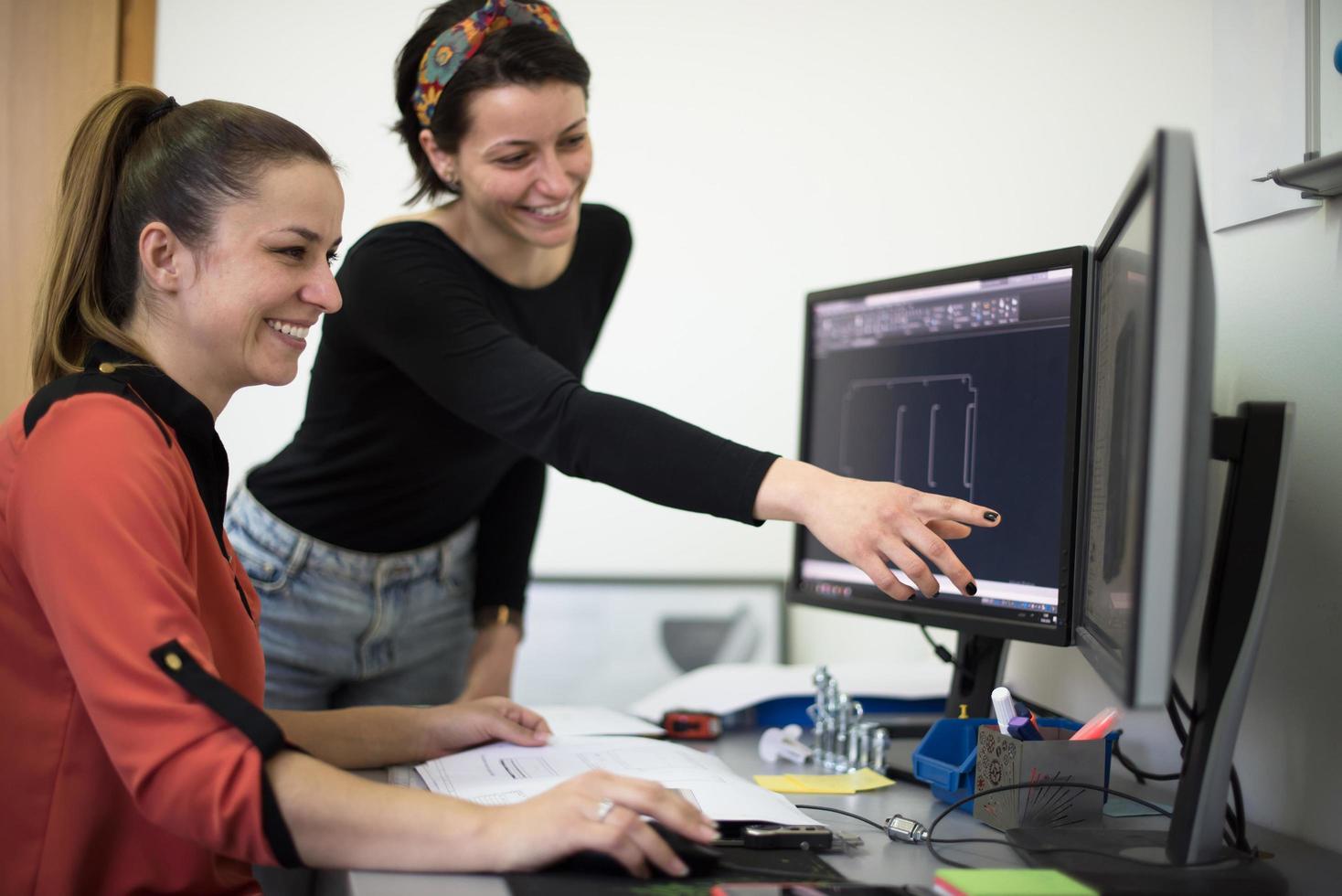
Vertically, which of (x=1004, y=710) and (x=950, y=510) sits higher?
(x=950, y=510)

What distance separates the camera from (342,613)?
1.46 m

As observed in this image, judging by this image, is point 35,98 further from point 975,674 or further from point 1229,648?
point 1229,648

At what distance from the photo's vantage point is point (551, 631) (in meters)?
2.34

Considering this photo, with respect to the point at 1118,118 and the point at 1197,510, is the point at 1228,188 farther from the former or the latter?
the point at 1197,510

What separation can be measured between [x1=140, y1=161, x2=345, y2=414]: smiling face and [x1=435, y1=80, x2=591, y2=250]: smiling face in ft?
1.14

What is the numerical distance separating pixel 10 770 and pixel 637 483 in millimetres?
535

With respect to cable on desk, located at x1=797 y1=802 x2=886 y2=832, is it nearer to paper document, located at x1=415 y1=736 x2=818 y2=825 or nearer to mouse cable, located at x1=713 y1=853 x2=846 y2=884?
paper document, located at x1=415 y1=736 x2=818 y2=825

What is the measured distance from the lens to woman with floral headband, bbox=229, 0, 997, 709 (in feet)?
4.04

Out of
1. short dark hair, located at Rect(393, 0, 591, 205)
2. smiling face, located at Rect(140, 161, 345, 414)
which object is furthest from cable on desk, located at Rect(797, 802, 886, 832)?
short dark hair, located at Rect(393, 0, 591, 205)

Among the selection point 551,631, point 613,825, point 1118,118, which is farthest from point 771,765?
point 551,631

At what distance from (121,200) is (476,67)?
476mm

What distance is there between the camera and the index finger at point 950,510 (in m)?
0.88

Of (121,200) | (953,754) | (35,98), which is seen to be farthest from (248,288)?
(35,98)

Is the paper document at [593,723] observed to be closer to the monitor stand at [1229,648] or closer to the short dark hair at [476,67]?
the monitor stand at [1229,648]
